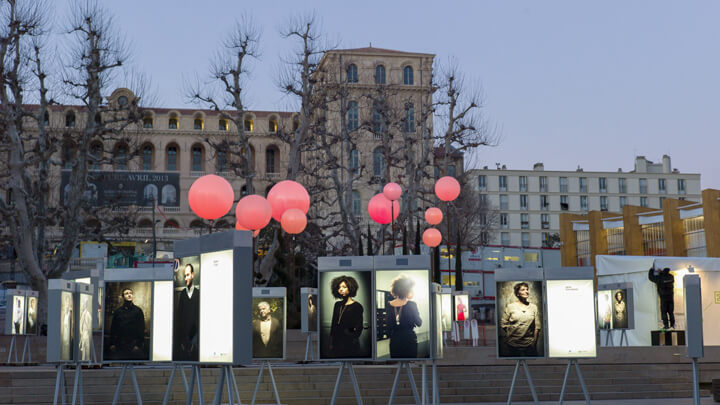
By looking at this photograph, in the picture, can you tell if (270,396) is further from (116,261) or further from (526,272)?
(116,261)

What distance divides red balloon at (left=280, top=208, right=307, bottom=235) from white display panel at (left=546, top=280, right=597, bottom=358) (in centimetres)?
712

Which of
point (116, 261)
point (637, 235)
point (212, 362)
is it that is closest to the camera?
point (212, 362)

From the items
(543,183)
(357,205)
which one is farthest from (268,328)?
(543,183)

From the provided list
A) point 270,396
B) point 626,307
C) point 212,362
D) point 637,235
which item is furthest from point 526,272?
point 637,235

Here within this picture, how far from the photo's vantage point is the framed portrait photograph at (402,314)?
33.2 feet

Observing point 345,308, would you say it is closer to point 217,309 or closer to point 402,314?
point 402,314

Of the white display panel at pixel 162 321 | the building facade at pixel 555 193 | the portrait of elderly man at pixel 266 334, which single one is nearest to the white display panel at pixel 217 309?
the white display panel at pixel 162 321

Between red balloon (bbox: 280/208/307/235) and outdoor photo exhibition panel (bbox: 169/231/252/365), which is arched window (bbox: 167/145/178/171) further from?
outdoor photo exhibition panel (bbox: 169/231/252/365)

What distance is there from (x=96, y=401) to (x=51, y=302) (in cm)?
419

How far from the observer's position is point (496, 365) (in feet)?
58.5

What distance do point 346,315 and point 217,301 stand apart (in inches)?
102

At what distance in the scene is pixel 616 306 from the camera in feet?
74.2

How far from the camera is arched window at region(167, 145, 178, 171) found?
276 ft

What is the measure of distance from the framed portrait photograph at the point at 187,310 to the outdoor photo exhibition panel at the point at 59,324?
3.88 meters
